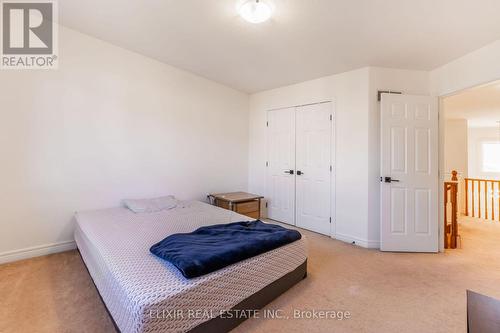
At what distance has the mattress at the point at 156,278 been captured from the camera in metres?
1.27

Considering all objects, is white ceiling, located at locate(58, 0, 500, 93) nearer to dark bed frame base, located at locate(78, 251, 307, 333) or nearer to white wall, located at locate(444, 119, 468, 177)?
dark bed frame base, located at locate(78, 251, 307, 333)

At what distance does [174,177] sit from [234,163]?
1.19 m

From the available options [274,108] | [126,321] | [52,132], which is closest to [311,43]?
[274,108]

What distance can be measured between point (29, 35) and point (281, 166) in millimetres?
3691

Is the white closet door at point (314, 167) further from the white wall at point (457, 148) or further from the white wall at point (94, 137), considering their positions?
the white wall at point (457, 148)

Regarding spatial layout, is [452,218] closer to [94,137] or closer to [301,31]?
[301,31]

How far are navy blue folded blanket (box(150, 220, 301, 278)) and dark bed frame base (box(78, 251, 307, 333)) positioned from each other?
0.28 meters

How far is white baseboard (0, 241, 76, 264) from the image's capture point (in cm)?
259

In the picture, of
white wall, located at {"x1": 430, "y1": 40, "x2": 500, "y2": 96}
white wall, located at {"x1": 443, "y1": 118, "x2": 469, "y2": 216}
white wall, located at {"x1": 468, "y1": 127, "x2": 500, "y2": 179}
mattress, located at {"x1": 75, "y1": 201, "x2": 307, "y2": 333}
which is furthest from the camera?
white wall, located at {"x1": 468, "y1": 127, "x2": 500, "y2": 179}

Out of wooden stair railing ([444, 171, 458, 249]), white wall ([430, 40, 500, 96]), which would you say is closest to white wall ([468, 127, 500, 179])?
wooden stair railing ([444, 171, 458, 249])

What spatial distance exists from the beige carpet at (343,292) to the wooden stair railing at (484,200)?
2748mm

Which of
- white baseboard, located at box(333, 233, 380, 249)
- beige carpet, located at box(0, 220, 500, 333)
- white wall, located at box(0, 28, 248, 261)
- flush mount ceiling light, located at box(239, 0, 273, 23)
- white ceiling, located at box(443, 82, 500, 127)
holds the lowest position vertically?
beige carpet, located at box(0, 220, 500, 333)

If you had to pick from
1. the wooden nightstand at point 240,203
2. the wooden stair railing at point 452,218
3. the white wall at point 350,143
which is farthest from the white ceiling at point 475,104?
the wooden nightstand at point 240,203

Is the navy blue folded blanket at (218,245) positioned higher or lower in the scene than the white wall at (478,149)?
lower
